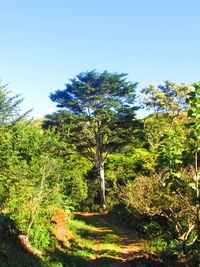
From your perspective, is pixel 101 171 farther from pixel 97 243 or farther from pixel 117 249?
pixel 117 249

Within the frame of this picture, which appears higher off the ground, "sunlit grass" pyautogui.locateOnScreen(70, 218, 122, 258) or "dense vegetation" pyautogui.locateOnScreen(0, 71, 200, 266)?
"dense vegetation" pyautogui.locateOnScreen(0, 71, 200, 266)

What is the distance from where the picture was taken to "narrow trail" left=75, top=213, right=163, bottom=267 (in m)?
8.02

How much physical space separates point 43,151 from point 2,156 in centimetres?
277

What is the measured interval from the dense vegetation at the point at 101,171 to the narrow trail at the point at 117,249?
0.64 meters

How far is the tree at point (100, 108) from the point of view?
19094 mm

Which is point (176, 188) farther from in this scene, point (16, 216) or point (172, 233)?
point (172, 233)

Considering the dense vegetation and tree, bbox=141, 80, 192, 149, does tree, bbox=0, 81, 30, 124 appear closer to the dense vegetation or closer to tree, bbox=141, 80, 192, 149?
the dense vegetation

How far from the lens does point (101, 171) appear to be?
20.7 metres

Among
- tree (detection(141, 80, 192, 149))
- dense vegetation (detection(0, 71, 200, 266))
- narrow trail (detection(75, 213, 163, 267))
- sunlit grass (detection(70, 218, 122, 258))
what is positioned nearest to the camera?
dense vegetation (detection(0, 71, 200, 266))

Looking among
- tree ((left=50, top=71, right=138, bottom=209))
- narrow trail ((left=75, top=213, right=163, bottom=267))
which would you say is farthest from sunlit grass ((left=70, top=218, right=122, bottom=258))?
tree ((left=50, top=71, right=138, bottom=209))

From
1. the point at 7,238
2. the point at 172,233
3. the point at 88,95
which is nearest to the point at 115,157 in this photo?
the point at 88,95

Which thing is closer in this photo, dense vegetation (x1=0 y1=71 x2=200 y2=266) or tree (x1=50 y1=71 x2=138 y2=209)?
dense vegetation (x1=0 y1=71 x2=200 y2=266)

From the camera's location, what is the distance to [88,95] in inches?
771

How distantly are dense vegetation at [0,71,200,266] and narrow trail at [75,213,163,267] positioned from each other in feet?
2.08
